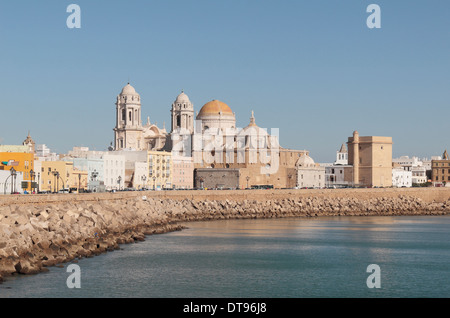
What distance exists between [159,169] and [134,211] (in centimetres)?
3844

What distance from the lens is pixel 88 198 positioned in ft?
144

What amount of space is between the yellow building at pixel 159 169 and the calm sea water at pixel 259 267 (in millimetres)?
Result: 35947

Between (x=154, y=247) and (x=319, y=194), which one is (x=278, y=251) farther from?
(x=319, y=194)

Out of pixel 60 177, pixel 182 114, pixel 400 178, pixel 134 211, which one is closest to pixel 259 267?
pixel 134 211

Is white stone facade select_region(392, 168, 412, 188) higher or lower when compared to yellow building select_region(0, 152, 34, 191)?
lower

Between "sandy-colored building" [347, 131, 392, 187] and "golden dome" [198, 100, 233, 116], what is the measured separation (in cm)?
1621

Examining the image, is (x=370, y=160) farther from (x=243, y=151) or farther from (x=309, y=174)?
(x=243, y=151)

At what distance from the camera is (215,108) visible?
96312mm

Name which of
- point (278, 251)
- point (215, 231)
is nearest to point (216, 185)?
point (215, 231)

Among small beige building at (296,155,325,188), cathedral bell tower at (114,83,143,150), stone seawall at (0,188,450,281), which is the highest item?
cathedral bell tower at (114,83,143,150)

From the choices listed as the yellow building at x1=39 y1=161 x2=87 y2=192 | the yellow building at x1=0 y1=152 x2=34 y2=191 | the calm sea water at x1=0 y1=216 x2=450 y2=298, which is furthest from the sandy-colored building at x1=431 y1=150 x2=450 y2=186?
the yellow building at x1=0 y1=152 x2=34 y2=191

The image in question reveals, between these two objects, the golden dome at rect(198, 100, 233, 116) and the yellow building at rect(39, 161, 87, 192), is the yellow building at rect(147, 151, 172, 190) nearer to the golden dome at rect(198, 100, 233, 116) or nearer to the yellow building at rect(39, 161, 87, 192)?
→ the yellow building at rect(39, 161, 87, 192)

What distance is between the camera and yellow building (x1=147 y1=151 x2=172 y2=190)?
8081cm

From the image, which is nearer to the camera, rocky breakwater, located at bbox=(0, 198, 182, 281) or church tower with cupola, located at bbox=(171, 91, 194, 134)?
rocky breakwater, located at bbox=(0, 198, 182, 281)
